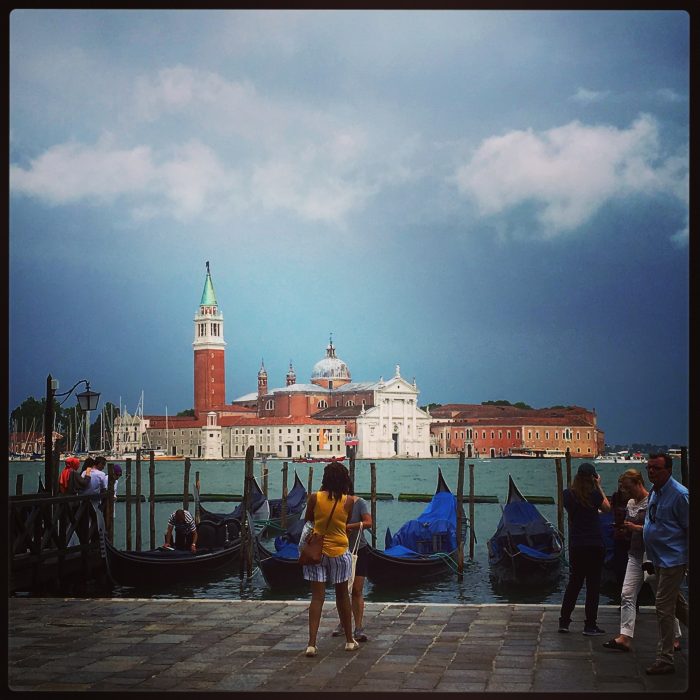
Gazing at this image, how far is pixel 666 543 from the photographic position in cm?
337

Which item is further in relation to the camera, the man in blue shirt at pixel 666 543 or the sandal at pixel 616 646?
the sandal at pixel 616 646

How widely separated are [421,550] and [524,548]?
0.97m

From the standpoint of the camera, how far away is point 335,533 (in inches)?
149

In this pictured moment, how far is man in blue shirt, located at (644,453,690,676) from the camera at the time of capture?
3359 millimetres

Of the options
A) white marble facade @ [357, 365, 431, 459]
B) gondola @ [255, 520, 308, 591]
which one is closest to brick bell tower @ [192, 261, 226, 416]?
white marble facade @ [357, 365, 431, 459]

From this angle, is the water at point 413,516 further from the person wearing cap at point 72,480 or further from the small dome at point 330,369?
the small dome at point 330,369

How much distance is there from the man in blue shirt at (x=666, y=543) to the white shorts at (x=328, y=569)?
97 cm

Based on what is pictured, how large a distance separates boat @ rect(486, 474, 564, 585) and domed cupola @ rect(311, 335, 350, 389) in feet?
191

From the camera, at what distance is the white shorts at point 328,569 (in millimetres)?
3736

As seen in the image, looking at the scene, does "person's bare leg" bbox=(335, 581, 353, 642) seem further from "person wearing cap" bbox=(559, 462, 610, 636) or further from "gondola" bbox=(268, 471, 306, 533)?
"gondola" bbox=(268, 471, 306, 533)

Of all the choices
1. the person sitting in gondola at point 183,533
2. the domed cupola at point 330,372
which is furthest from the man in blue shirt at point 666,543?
the domed cupola at point 330,372

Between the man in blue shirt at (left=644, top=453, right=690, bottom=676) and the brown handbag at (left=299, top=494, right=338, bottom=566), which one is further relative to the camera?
the brown handbag at (left=299, top=494, right=338, bottom=566)

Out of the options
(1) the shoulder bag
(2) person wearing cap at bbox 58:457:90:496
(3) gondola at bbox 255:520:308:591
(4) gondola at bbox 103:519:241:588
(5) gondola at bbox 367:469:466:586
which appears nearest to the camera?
(1) the shoulder bag
